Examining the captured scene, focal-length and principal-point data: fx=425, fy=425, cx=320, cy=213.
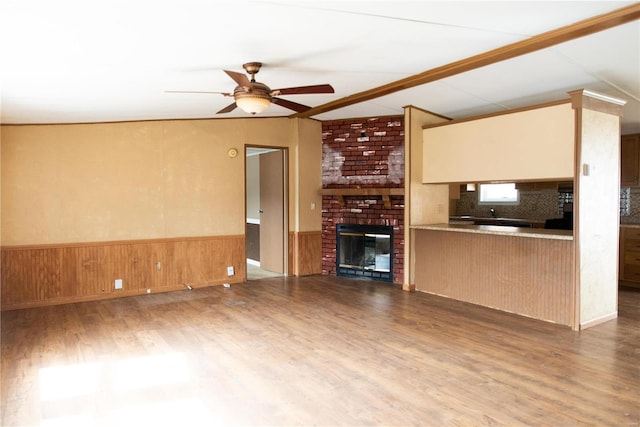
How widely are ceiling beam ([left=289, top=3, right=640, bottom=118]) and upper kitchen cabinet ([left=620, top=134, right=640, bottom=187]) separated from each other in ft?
12.4

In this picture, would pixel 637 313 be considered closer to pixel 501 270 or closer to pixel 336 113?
pixel 501 270

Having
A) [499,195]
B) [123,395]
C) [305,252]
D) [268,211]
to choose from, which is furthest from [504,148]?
[123,395]

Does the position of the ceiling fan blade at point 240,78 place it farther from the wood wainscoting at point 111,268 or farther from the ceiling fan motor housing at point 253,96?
the wood wainscoting at point 111,268

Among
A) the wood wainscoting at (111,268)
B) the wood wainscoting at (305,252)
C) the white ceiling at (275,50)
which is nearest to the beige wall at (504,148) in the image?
the white ceiling at (275,50)

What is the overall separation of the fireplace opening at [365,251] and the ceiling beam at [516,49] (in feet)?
6.53

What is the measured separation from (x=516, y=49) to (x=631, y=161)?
12.9 ft

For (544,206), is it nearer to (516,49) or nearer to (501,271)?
(501,271)

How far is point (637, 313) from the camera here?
14.5 ft

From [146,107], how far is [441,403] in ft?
13.3

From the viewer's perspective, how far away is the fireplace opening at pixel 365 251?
6.09 metres

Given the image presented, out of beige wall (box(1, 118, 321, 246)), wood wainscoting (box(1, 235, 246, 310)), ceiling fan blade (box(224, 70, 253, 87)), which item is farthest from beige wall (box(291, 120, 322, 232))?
ceiling fan blade (box(224, 70, 253, 87))

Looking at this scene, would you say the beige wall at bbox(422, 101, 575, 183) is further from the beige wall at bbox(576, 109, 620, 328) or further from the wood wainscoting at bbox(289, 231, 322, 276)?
the wood wainscoting at bbox(289, 231, 322, 276)

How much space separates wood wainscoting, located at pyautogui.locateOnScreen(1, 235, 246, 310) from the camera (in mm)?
4695

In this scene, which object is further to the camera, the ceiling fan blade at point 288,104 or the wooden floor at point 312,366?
the ceiling fan blade at point 288,104
